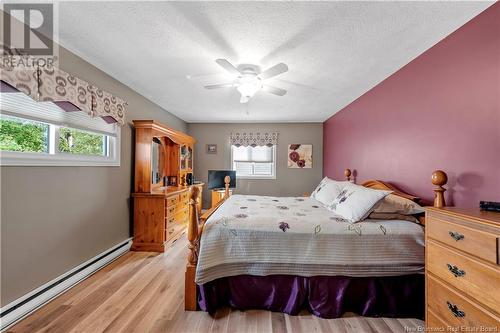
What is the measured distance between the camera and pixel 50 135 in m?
2.05

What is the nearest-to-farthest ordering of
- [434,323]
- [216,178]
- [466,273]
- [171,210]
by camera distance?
[466,273]
[434,323]
[171,210]
[216,178]

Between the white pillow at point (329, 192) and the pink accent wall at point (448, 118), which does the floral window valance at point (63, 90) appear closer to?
the white pillow at point (329, 192)

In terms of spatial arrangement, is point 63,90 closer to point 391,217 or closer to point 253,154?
point 391,217

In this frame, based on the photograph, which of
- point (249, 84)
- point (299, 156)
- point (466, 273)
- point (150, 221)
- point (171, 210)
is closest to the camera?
point (466, 273)

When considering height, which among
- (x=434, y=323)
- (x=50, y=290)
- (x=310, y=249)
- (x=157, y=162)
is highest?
(x=157, y=162)

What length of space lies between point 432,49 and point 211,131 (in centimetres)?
438

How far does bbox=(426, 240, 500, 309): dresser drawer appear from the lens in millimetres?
1041

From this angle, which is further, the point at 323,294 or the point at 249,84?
the point at 249,84

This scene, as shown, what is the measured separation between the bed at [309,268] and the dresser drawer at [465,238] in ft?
1.53

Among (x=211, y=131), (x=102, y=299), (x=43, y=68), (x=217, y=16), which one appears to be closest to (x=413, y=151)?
(x=217, y=16)

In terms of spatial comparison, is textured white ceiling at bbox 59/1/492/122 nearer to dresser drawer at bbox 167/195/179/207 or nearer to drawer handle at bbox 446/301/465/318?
dresser drawer at bbox 167/195/179/207

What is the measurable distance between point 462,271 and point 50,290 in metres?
3.08

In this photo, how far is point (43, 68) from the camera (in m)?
1.78

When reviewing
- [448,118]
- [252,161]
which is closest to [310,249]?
[448,118]
